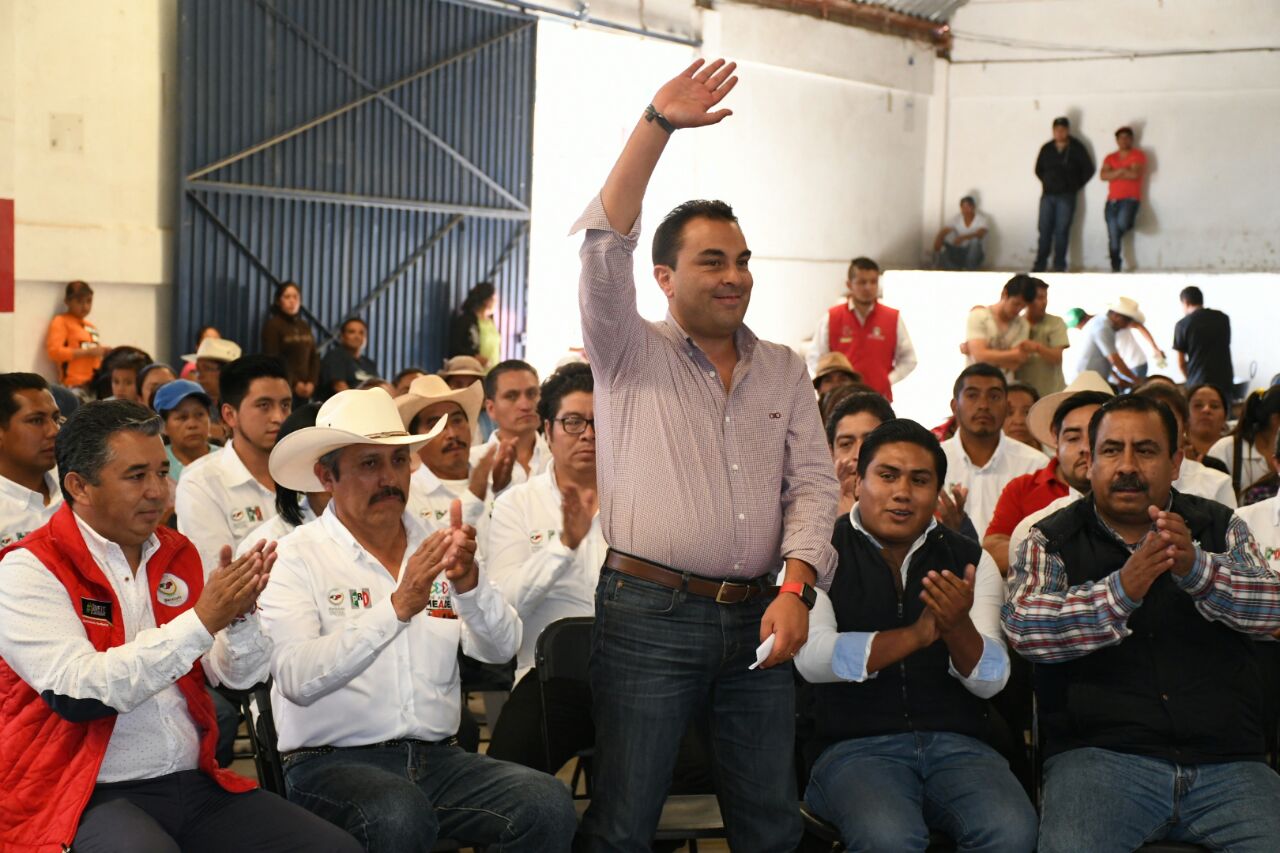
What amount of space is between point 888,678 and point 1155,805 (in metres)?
0.66

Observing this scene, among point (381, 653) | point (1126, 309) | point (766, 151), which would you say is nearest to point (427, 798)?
point (381, 653)

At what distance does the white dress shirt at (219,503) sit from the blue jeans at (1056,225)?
44.0 ft

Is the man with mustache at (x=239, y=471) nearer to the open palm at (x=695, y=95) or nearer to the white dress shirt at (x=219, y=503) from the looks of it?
the white dress shirt at (x=219, y=503)

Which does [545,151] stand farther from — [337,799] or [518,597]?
[337,799]

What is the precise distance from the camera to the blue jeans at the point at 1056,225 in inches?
665

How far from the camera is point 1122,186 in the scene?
16.6m

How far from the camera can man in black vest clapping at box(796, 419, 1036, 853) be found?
328 cm

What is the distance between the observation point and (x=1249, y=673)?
139 inches

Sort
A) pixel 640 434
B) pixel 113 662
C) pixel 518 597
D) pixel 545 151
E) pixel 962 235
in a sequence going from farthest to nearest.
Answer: pixel 962 235 → pixel 545 151 → pixel 518 597 → pixel 640 434 → pixel 113 662

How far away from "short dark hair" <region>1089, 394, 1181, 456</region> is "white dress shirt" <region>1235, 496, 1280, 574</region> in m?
→ 0.88

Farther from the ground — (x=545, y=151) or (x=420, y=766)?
(x=545, y=151)

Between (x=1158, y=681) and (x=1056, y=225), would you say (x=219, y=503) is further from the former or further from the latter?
(x=1056, y=225)

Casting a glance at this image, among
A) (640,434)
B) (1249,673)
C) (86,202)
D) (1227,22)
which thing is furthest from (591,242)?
(1227,22)

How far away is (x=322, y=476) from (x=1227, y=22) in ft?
50.6
